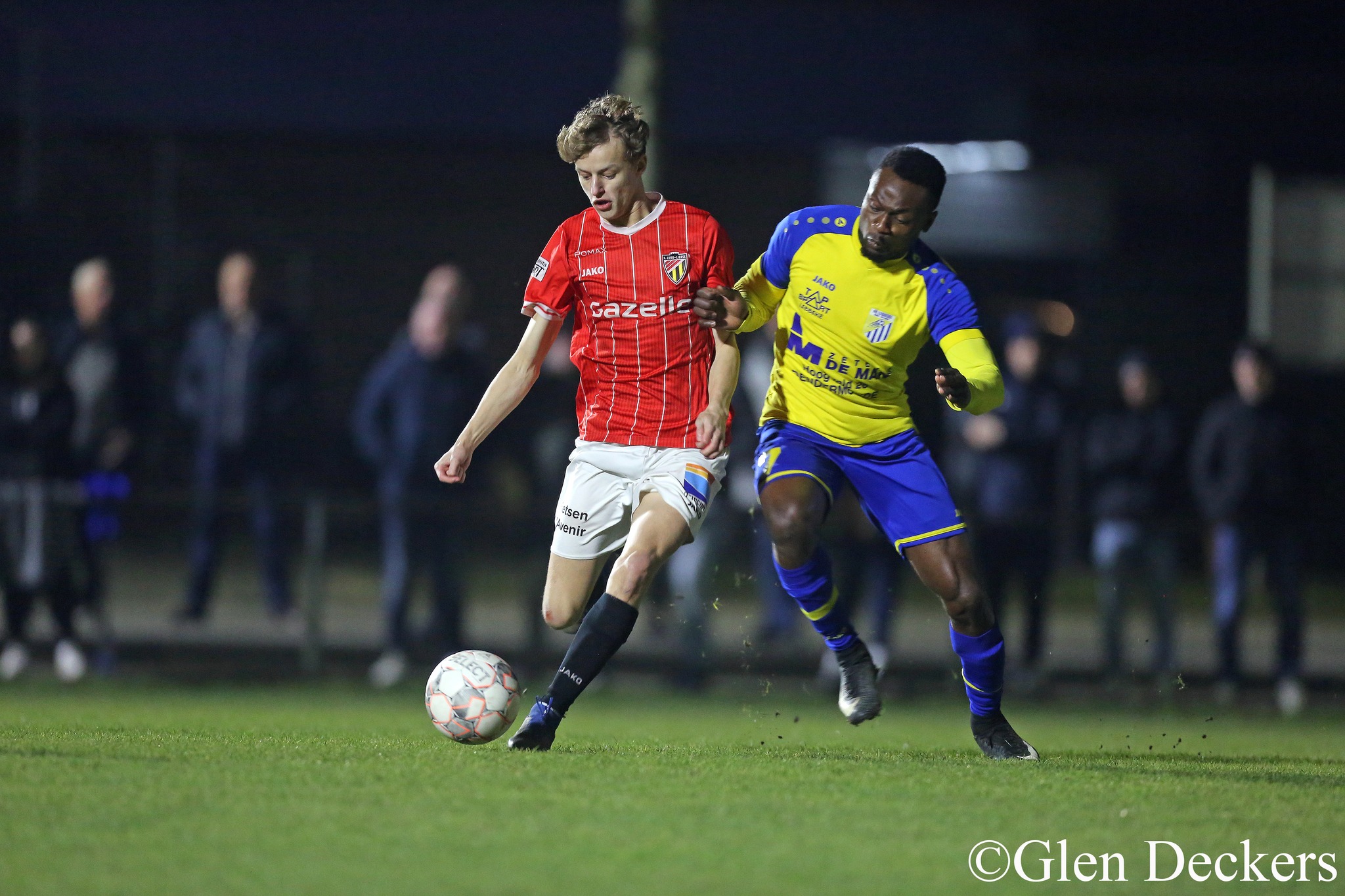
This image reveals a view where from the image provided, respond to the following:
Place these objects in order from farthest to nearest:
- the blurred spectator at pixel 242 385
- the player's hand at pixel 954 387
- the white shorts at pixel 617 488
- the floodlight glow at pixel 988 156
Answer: the floodlight glow at pixel 988 156
the blurred spectator at pixel 242 385
the white shorts at pixel 617 488
the player's hand at pixel 954 387

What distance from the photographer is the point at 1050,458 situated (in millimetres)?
11984

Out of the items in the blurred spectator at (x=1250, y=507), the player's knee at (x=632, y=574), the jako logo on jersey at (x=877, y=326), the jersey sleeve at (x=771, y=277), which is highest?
the jersey sleeve at (x=771, y=277)

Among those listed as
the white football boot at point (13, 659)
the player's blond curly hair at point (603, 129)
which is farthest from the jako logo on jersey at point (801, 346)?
the white football boot at point (13, 659)

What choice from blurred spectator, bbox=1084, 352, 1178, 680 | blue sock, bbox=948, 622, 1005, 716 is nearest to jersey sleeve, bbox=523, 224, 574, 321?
blue sock, bbox=948, 622, 1005, 716

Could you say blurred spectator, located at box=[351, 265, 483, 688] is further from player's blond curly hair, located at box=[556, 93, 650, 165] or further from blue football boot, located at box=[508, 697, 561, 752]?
player's blond curly hair, located at box=[556, 93, 650, 165]

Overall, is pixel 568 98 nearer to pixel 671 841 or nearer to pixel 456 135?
pixel 456 135

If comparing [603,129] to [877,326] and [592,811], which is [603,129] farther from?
[592,811]

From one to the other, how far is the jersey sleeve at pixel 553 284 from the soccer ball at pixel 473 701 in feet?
4.76

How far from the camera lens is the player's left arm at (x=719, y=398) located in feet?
20.8

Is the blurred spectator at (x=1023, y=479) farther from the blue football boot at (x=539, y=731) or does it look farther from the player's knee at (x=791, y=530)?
the blue football boot at (x=539, y=731)

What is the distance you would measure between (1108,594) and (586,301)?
6.20m

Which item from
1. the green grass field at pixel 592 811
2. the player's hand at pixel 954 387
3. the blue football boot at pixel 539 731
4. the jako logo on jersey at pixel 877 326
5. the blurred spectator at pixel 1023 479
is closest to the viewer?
the green grass field at pixel 592 811

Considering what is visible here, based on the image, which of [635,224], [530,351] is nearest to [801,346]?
[635,224]

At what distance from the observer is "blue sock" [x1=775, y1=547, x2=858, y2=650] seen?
6941mm
